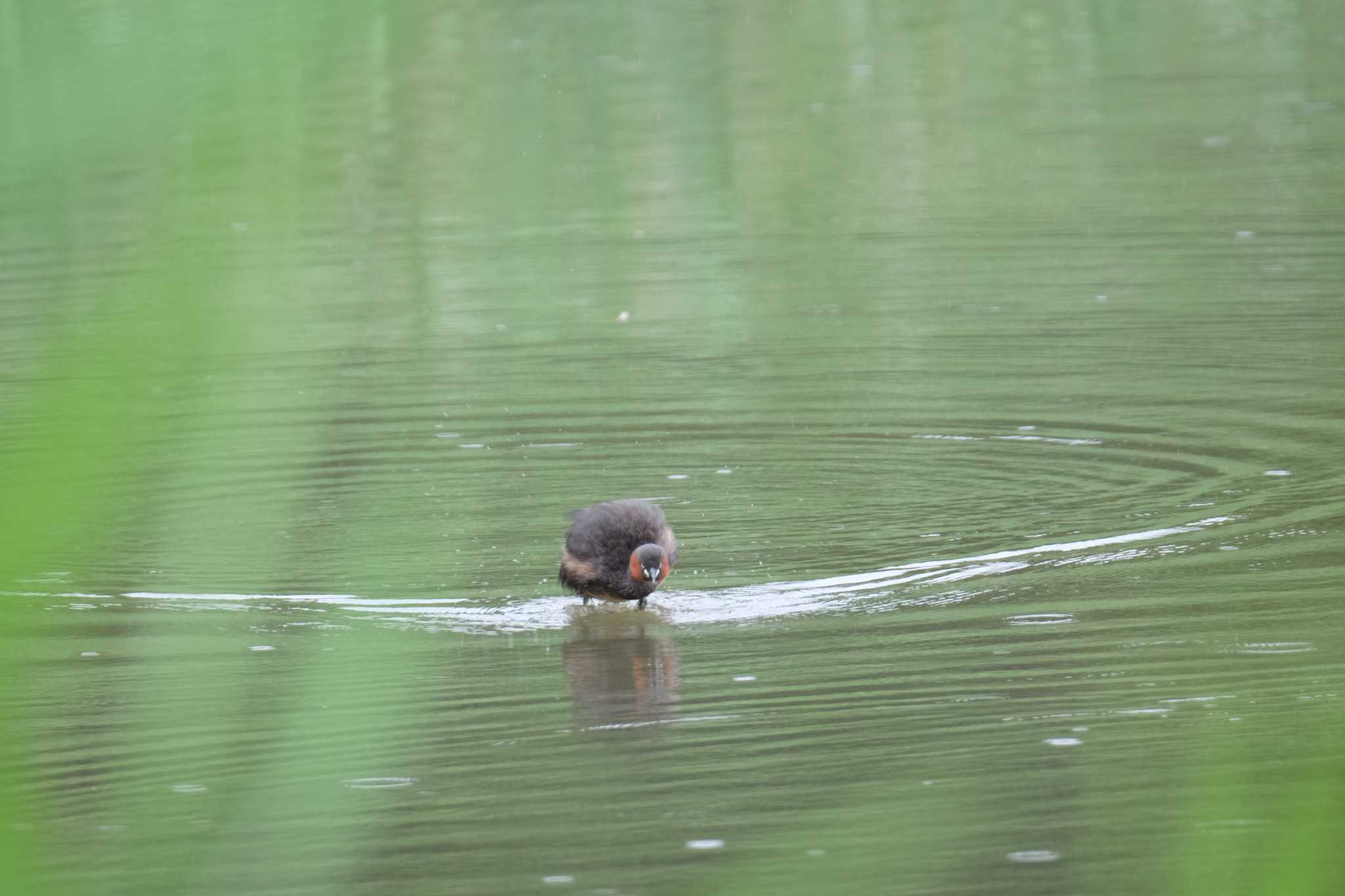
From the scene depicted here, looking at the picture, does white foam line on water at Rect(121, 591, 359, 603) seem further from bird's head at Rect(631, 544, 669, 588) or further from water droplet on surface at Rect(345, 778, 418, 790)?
water droplet on surface at Rect(345, 778, 418, 790)

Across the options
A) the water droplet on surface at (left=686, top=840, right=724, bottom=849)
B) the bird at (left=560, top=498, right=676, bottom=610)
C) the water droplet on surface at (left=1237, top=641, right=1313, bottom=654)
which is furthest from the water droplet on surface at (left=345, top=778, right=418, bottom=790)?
the bird at (left=560, top=498, right=676, bottom=610)

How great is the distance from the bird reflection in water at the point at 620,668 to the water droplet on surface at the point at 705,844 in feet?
5.03

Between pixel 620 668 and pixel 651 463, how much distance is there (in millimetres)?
3369

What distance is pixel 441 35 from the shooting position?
1.06 metres

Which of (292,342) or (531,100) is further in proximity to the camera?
(531,100)

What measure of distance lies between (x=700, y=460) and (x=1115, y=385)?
304 cm

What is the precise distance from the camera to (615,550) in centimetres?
868

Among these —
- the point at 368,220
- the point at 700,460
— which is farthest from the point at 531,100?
the point at 368,220

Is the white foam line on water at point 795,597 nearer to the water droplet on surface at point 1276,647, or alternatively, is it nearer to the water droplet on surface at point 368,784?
the water droplet on surface at point 1276,647

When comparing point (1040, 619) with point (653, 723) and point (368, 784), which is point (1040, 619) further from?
point (368, 784)

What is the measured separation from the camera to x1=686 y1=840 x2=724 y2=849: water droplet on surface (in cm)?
552

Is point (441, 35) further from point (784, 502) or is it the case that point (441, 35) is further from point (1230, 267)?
point (1230, 267)

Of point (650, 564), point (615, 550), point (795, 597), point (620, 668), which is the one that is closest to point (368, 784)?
point (620, 668)

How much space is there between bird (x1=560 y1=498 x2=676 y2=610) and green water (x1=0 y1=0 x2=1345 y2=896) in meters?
0.24
